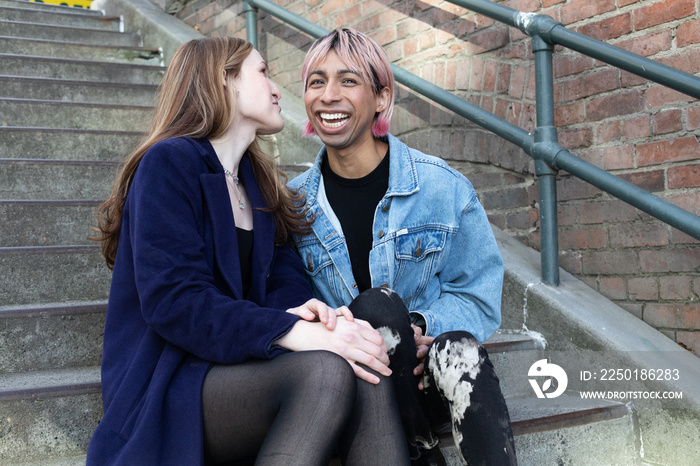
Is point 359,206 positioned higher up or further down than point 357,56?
further down

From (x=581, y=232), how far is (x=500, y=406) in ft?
3.86

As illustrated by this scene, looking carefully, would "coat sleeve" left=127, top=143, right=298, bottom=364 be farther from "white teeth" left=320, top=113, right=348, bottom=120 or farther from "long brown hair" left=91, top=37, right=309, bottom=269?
"white teeth" left=320, top=113, right=348, bottom=120

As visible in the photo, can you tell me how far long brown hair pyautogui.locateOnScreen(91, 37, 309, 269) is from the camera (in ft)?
5.31

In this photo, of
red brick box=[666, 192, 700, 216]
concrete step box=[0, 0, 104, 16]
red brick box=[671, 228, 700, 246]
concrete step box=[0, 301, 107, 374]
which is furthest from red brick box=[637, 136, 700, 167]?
concrete step box=[0, 0, 104, 16]

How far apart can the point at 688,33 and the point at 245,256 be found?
146cm

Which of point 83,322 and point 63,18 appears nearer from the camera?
point 83,322

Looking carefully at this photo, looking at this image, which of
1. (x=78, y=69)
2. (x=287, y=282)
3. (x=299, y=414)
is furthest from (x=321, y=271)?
(x=78, y=69)

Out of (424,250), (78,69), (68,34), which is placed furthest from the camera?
(68,34)

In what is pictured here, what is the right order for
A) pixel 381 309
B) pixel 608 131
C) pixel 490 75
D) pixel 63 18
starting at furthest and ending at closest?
pixel 63 18
pixel 490 75
pixel 608 131
pixel 381 309

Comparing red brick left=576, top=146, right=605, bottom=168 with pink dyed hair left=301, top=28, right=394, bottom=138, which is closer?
pink dyed hair left=301, top=28, right=394, bottom=138

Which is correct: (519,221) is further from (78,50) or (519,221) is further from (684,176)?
(78,50)

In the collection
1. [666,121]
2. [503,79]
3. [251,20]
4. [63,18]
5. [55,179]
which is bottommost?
[55,179]

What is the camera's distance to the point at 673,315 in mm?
Answer: 2170

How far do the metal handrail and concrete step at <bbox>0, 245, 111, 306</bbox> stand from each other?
124 centimetres
